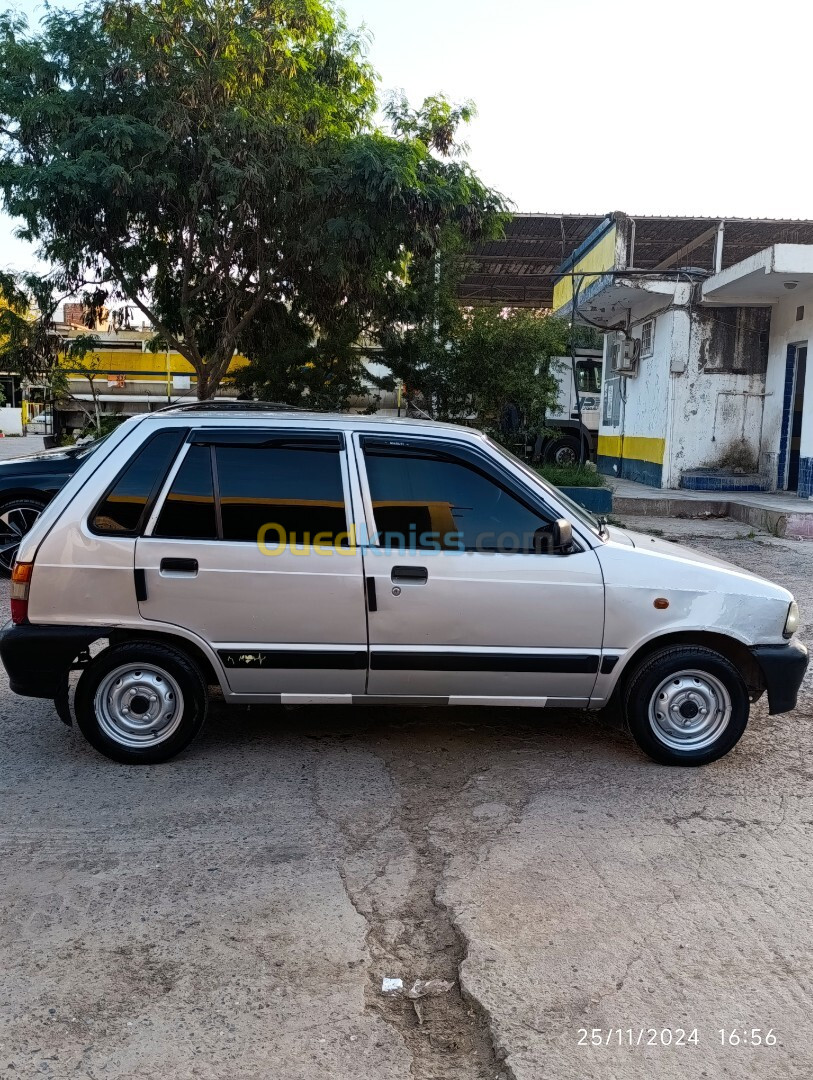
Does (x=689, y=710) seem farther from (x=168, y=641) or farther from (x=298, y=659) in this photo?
(x=168, y=641)

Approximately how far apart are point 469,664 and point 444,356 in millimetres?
12175

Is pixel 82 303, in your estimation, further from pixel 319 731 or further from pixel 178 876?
pixel 178 876

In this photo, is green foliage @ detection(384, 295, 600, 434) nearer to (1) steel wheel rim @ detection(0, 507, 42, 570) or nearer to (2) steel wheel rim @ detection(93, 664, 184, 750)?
(1) steel wheel rim @ detection(0, 507, 42, 570)

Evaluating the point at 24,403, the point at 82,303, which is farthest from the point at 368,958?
the point at 24,403

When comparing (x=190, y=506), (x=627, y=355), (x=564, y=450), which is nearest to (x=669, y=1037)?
(x=190, y=506)

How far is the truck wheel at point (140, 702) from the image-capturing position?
4387 millimetres

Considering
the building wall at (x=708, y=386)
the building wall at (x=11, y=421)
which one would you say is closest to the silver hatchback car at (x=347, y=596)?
the building wall at (x=708, y=386)

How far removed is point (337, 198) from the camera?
44.5 feet

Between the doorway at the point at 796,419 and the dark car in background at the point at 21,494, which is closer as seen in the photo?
the dark car in background at the point at 21,494

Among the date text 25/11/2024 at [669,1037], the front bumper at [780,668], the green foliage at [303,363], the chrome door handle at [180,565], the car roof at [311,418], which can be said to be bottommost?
the date text 25/11/2024 at [669,1037]

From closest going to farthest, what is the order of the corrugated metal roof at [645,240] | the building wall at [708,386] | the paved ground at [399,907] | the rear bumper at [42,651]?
the paved ground at [399,907] < the rear bumper at [42,651] < the building wall at [708,386] < the corrugated metal roof at [645,240]

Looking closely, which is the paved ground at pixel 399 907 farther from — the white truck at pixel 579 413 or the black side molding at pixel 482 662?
the white truck at pixel 579 413

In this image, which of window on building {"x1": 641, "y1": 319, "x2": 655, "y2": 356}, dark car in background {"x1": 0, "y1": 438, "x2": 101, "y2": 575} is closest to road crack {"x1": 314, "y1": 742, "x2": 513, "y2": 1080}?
dark car in background {"x1": 0, "y1": 438, "x2": 101, "y2": 575}

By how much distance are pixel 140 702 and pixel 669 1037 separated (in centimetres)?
277
